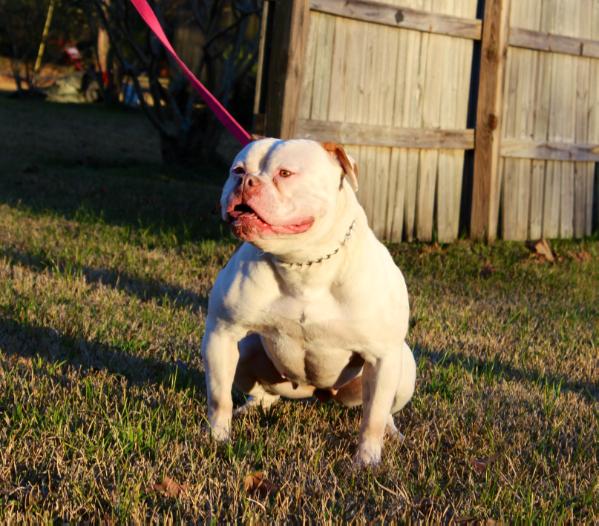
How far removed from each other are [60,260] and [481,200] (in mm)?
3896

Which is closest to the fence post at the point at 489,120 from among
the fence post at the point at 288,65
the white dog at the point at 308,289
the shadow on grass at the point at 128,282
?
the fence post at the point at 288,65

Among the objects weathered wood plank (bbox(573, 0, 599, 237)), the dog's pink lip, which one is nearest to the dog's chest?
the dog's pink lip

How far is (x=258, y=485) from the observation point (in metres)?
2.84

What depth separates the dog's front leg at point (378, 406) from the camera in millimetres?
3205

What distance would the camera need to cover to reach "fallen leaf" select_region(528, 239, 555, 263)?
809cm

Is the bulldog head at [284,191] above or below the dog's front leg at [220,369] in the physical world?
above

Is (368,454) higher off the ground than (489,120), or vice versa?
(489,120)

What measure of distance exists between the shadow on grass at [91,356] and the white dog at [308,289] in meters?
0.67

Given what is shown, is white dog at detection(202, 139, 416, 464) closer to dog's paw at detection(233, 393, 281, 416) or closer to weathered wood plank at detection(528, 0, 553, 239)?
dog's paw at detection(233, 393, 281, 416)

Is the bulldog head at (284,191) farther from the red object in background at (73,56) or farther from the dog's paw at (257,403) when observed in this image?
the red object in background at (73,56)

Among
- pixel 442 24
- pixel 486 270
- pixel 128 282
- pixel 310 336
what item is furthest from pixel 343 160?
pixel 442 24

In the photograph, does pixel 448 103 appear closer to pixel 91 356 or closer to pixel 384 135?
pixel 384 135

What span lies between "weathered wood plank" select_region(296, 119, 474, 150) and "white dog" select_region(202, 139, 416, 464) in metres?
4.00

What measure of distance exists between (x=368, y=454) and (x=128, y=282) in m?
3.28
